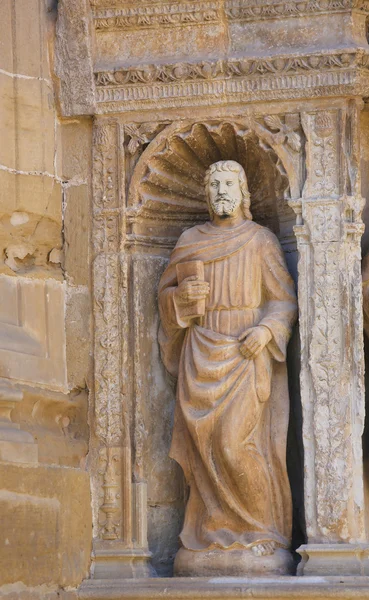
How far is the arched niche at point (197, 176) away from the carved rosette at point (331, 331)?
217 mm

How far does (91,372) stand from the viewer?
9.51 m

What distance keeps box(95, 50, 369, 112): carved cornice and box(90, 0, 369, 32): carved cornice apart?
0.93 ft

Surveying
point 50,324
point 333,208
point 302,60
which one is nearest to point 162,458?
point 50,324

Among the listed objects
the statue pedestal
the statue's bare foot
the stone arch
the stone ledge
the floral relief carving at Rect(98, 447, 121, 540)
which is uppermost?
the stone arch

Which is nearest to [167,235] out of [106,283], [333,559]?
[106,283]

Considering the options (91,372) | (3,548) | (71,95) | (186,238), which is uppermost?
(71,95)

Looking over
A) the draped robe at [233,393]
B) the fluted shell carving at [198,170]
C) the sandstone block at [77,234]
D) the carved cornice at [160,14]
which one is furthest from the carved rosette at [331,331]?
the sandstone block at [77,234]

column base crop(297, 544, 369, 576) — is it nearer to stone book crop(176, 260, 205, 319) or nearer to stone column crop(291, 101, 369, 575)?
stone column crop(291, 101, 369, 575)

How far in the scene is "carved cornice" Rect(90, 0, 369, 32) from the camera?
947 cm

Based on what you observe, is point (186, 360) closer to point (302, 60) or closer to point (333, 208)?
point (333, 208)

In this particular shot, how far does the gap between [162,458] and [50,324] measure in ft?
3.32

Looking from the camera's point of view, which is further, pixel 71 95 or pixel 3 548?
pixel 71 95

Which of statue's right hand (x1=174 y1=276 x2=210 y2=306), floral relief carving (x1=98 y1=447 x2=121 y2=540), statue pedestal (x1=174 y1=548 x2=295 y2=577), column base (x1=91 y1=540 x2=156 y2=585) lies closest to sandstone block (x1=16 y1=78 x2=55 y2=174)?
statue's right hand (x1=174 y1=276 x2=210 y2=306)

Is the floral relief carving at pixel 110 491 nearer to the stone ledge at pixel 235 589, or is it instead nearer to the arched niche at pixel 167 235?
the arched niche at pixel 167 235
